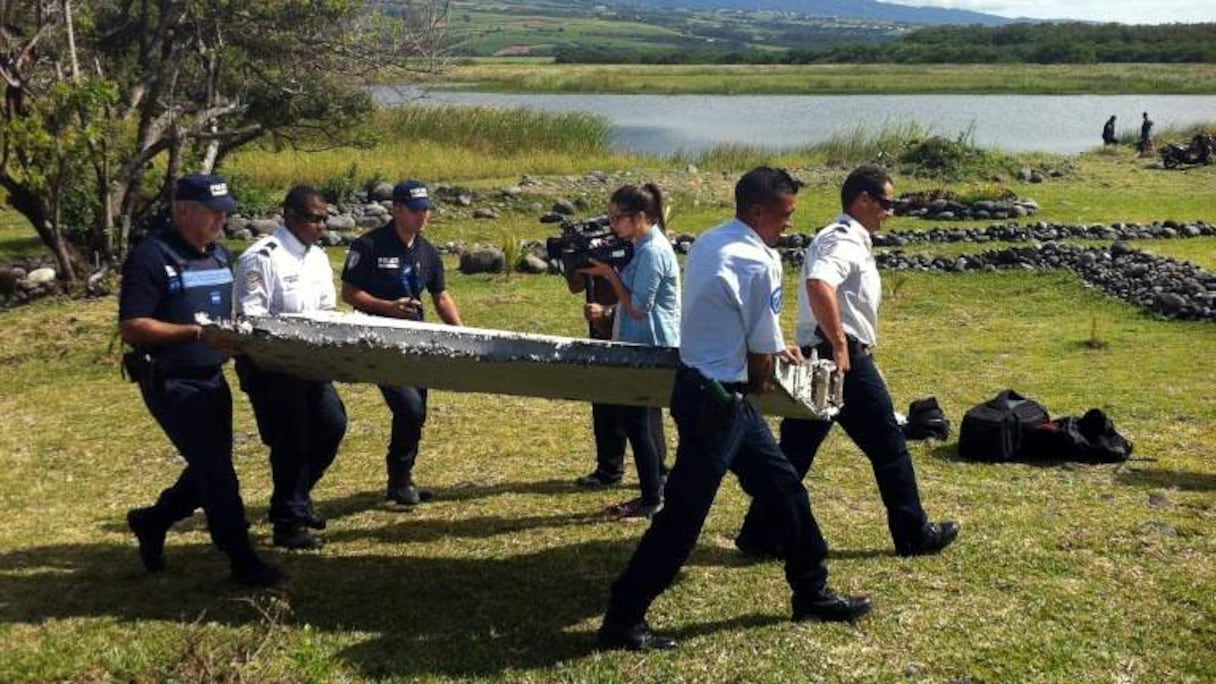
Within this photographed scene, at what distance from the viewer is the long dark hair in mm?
6637

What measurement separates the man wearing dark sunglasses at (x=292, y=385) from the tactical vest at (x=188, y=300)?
0.23 meters

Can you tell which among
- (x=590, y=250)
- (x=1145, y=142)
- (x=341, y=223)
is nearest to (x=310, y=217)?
(x=590, y=250)

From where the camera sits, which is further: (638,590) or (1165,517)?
(1165,517)

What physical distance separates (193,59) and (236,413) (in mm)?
13051

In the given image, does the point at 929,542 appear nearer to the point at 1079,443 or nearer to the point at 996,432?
the point at 996,432

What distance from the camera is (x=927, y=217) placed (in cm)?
2389

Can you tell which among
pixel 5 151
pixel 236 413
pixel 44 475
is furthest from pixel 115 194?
pixel 44 475

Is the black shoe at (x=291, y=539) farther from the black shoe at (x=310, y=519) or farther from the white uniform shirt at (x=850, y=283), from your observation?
the white uniform shirt at (x=850, y=283)

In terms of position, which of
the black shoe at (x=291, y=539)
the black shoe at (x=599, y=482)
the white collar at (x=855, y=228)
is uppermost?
the white collar at (x=855, y=228)

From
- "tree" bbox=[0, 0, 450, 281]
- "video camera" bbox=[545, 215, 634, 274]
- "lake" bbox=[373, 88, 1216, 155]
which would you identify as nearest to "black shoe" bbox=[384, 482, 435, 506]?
"video camera" bbox=[545, 215, 634, 274]

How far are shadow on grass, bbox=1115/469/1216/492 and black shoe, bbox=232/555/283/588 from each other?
5.33 m

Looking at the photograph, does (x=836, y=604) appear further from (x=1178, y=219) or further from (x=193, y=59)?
(x=1178, y=219)

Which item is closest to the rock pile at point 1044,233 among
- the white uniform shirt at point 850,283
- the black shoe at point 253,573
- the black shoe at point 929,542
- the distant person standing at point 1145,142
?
the black shoe at point 929,542

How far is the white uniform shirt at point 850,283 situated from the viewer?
5.84 m
